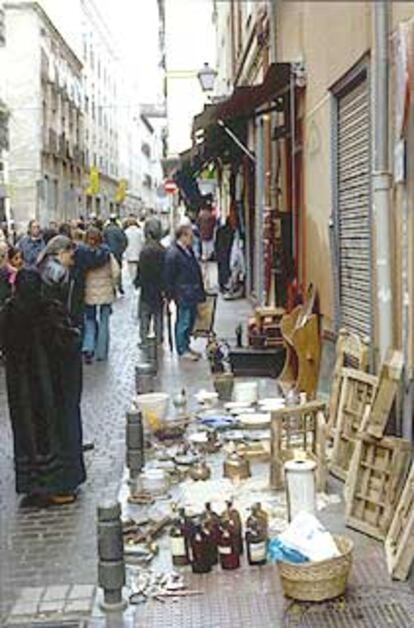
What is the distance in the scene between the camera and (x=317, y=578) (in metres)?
3.93

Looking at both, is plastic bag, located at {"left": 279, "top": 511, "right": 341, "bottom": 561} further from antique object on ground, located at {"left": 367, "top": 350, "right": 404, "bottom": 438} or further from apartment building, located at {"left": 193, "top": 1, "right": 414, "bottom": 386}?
apartment building, located at {"left": 193, "top": 1, "right": 414, "bottom": 386}

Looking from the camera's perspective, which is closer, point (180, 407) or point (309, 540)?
point (309, 540)

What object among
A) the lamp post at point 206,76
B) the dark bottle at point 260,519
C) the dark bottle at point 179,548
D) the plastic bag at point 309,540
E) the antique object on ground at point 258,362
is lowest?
the dark bottle at point 179,548

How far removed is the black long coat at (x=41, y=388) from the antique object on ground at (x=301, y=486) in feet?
5.32

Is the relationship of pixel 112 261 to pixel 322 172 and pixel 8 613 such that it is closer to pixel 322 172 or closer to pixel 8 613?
pixel 8 613

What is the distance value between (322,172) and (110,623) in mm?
2427

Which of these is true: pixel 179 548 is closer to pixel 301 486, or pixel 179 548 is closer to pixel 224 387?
pixel 301 486

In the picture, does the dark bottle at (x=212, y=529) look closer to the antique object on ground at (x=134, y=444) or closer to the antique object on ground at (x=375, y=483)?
the antique object on ground at (x=375, y=483)

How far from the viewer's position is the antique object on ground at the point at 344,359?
5.04 m

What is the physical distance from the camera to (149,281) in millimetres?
11930

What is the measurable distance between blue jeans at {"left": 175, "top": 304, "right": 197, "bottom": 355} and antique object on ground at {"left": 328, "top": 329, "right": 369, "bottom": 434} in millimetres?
5605

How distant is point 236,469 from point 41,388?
1.34 metres

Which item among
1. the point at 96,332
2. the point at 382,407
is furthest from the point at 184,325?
the point at 382,407

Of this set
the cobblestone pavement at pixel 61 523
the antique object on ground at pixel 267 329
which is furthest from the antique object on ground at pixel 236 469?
the antique object on ground at pixel 267 329
